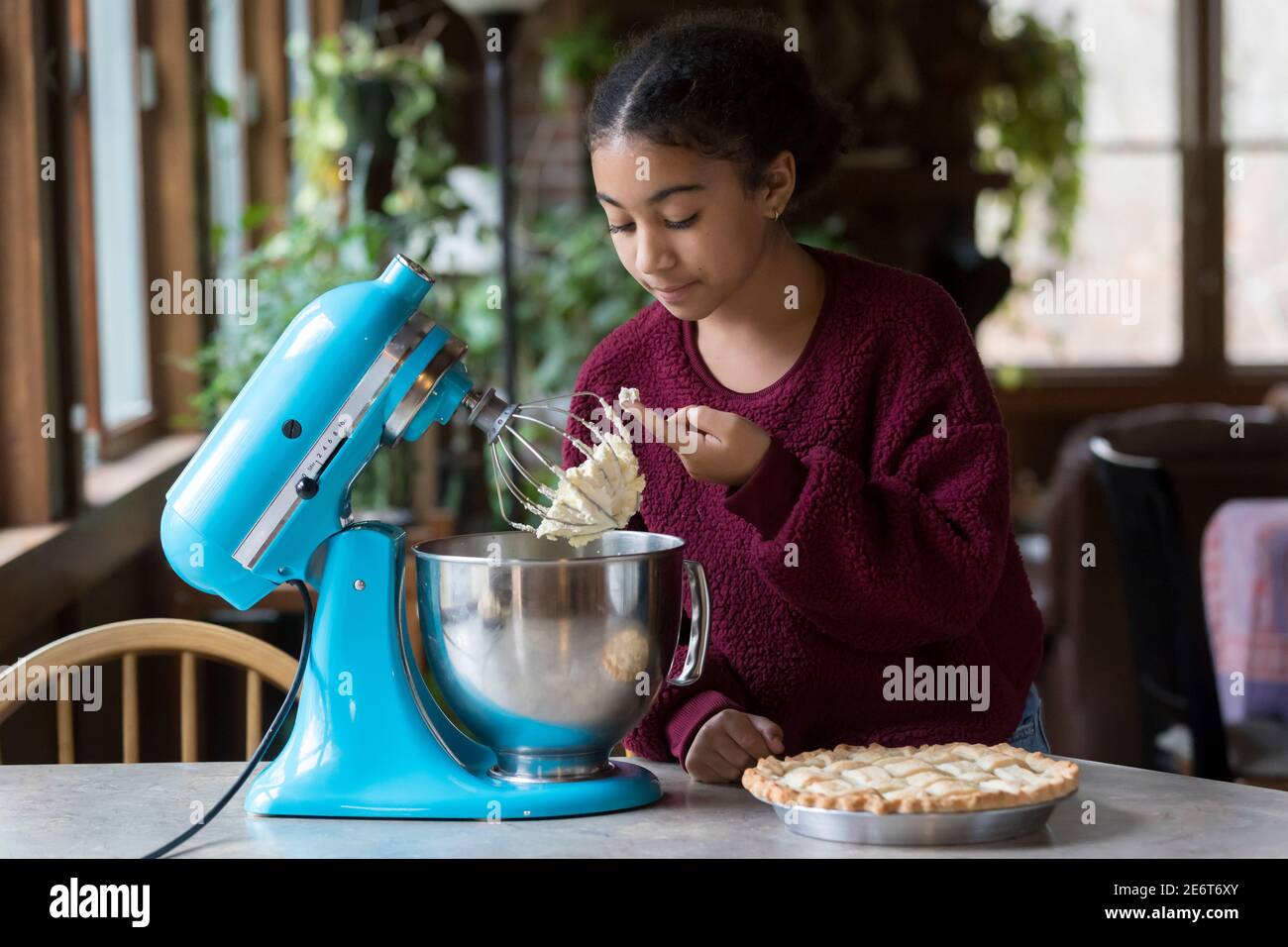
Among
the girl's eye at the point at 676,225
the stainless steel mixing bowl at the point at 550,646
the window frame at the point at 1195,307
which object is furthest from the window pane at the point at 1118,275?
the stainless steel mixing bowl at the point at 550,646

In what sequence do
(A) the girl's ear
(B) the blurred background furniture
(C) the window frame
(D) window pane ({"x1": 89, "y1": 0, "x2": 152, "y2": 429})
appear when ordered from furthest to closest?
(C) the window frame
(B) the blurred background furniture
(D) window pane ({"x1": 89, "y1": 0, "x2": 152, "y2": 429})
(A) the girl's ear

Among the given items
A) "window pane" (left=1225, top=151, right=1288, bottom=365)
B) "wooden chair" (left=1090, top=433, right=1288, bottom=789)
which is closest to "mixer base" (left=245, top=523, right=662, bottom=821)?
"wooden chair" (left=1090, top=433, right=1288, bottom=789)

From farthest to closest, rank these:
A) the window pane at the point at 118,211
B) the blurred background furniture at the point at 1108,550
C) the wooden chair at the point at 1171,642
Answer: the blurred background furniture at the point at 1108,550
the window pane at the point at 118,211
the wooden chair at the point at 1171,642

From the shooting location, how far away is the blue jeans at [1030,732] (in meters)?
1.33

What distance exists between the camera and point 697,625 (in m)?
1.14

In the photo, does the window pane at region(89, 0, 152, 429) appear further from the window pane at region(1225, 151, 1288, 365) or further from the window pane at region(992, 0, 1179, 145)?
the window pane at region(1225, 151, 1288, 365)

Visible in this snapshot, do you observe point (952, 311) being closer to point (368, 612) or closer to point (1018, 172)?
point (368, 612)

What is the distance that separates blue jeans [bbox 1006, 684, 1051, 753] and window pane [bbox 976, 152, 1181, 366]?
479 centimetres

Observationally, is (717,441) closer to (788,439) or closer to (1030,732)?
(788,439)

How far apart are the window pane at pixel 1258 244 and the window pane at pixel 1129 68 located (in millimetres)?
360

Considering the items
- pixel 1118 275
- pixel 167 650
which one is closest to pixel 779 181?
pixel 167 650

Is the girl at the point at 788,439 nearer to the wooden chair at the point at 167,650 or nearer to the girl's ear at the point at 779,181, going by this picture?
the girl's ear at the point at 779,181

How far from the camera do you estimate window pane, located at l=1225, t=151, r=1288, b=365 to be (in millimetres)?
6066

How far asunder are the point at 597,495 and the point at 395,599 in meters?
0.16
